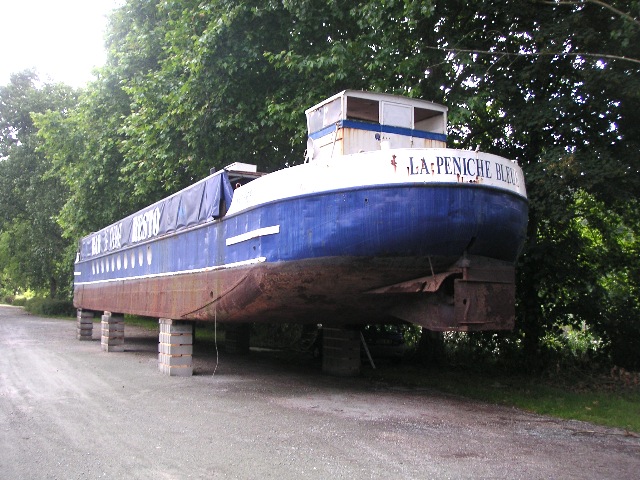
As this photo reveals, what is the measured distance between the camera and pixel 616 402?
401 inches

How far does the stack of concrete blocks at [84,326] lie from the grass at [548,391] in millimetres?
12179

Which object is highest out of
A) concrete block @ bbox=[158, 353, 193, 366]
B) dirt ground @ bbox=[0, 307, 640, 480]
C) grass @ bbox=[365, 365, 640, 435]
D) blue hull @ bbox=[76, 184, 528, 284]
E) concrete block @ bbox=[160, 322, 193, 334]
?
blue hull @ bbox=[76, 184, 528, 284]

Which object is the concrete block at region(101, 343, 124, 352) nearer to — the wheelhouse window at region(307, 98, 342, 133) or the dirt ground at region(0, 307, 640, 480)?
the dirt ground at region(0, 307, 640, 480)

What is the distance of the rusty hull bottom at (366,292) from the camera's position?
7926 millimetres

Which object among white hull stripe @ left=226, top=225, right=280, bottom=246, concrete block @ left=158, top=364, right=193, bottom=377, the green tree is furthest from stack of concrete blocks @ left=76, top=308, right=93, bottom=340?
Answer: white hull stripe @ left=226, top=225, right=280, bottom=246

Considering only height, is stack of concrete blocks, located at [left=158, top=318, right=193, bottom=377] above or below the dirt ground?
above

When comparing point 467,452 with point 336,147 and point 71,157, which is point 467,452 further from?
point 71,157

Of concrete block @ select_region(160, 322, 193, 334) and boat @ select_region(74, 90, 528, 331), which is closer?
boat @ select_region(74, 90, 528, 331)

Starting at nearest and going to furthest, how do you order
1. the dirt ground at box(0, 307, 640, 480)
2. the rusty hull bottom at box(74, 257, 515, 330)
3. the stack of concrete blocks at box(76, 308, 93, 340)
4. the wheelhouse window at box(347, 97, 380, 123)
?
the dirt ground at box(0, 307, 640, 480) → the rusty hull bottom at box(74, 257, 515, 330) → the wheelhouse window at box(347, 97, 380, 123) → the stack of concrete blocks at box(76, 308, 93, 340)

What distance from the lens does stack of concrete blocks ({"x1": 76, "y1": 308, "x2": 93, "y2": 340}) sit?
69.8 feet

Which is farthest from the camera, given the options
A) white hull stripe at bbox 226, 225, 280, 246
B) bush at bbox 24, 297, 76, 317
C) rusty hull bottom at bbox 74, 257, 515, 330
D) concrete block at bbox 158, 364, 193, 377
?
bush at bbox 24, 297, 76, 317

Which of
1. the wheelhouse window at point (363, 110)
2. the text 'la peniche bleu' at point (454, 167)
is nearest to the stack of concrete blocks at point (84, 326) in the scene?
the wheelhouse window at point (363, 110)

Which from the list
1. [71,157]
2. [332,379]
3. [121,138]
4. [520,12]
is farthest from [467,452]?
[71,157]

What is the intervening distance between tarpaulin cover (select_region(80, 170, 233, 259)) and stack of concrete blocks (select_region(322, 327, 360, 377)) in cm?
358
